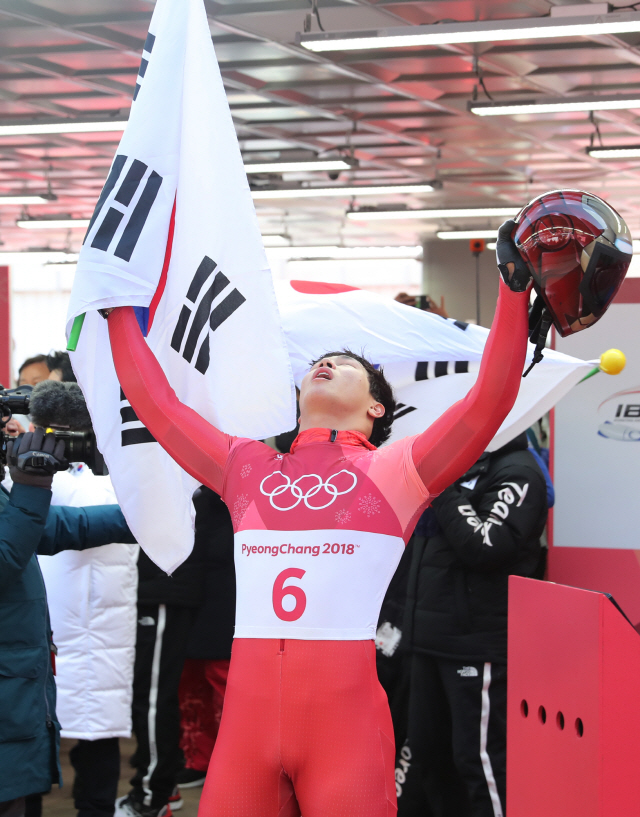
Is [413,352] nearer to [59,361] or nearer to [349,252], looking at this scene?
[59,361]

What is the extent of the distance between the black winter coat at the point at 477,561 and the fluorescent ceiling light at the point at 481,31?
4992mm

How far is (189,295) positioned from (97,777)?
1870 mm

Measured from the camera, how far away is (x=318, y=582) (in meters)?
1.87

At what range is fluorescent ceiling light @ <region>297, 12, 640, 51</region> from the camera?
7016mm

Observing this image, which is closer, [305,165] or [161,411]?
[161,411]

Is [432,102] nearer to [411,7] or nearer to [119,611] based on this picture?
[411,7]

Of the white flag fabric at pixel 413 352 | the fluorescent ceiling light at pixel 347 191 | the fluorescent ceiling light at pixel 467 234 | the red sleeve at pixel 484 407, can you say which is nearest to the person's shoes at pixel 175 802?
the white flag fabric at pixel 413 352

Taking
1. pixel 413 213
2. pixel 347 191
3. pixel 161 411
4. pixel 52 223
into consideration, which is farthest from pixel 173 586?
pixel 52 223

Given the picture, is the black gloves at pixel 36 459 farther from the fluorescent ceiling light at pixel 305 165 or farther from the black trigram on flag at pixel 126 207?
the fluorescent ceiling light at pixel 305 165

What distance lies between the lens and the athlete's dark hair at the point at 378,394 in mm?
2307

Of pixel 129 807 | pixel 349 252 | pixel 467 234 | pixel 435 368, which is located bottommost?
pixel 129 807

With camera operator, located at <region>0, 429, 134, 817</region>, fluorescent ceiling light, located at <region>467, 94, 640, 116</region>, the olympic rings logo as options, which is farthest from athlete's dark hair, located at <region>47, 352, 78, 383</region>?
fluorescent ceiling light, located at <region>467, 94, 640, 116</region>

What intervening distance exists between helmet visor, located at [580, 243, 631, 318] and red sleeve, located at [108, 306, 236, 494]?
2.77ft

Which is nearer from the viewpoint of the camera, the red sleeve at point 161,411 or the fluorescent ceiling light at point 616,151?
the red sleeve at point 161,411
